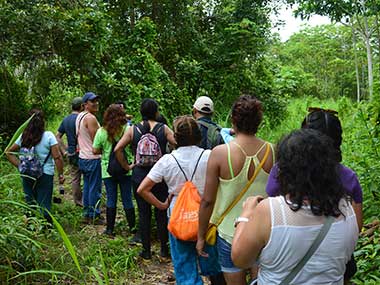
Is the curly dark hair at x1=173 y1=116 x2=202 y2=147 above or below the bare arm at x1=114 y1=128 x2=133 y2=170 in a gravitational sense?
above

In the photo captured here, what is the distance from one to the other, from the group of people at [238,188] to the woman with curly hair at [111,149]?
0.01 metres

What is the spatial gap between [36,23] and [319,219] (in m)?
7.36

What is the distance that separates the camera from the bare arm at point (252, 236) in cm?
185

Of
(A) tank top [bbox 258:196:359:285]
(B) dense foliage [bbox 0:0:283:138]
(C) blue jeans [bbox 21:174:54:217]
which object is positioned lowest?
(C) blue jeans [bbox 21:174:54:217]

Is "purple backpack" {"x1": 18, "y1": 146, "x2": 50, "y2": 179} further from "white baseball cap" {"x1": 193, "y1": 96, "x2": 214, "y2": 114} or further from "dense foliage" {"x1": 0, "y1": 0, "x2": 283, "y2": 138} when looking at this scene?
"dense foliage" {"x1": 0, "y1": 0, "x2": 283, "y2": 138}

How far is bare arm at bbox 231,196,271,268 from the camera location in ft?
6.06

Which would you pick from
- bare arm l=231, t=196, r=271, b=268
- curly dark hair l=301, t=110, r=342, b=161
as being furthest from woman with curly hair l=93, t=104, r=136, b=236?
bare arm l=231, t=196, r=271, b=268

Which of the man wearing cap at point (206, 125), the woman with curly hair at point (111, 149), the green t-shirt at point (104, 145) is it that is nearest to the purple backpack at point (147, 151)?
the man wearing cap at point (206, 125)

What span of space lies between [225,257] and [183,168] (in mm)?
905

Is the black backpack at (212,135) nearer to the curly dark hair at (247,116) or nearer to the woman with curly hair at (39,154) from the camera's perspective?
the curly dark hair at (247,116)

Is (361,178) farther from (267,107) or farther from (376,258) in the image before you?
(267,107)

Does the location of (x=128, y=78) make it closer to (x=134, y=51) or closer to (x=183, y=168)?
(x=134, y=51)

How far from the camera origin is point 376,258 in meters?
3.52

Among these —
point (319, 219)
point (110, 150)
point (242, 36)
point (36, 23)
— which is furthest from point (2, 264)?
point (242, 36)
